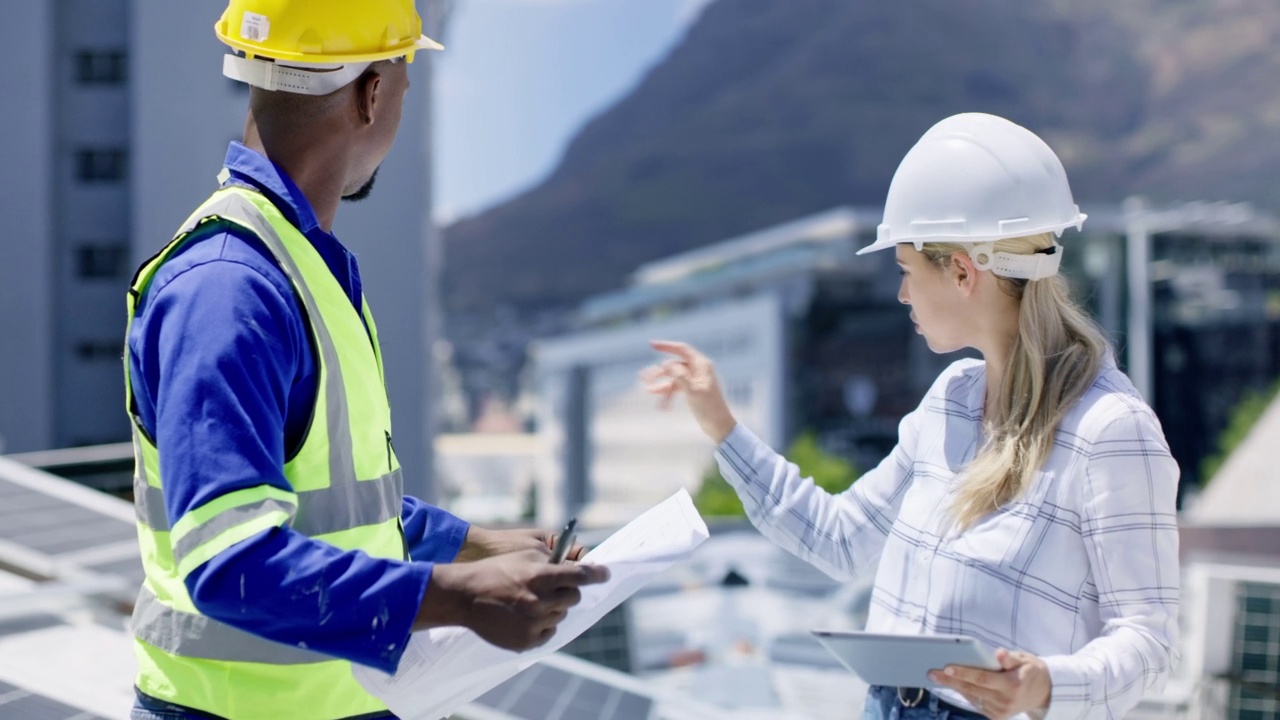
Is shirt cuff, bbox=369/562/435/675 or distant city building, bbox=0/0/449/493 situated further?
distant city building, bbox=0/0/449/493

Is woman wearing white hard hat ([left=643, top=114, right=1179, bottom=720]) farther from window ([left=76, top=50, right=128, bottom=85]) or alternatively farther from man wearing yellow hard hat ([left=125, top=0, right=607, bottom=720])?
window ([left=76, top=50, right=128, bottom=85])

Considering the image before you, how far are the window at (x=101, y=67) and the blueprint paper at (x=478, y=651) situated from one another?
38608 millimetres

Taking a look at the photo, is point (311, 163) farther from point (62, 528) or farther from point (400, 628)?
point (62, 528)

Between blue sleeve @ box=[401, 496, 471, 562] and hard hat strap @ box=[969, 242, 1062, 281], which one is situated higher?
hard hat strap @ box=[969, 242, 1062, 281]

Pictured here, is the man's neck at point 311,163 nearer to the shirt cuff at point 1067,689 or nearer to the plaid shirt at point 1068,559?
the plaid shirt at point 1068,559

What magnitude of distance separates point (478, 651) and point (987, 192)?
1165 millimetres

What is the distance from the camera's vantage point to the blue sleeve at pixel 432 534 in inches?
→ 82.2

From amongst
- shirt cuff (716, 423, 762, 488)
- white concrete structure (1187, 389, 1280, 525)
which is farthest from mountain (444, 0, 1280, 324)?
shirt cuff (716, 423, 762, 488)

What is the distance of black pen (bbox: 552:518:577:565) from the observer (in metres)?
1.57

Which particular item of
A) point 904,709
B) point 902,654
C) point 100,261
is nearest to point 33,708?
point 904,709

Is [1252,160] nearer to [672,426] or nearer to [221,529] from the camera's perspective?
[672,426]

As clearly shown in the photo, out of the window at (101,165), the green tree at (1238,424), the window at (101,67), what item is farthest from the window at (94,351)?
the green tree at (1238,424)

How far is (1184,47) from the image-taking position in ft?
434

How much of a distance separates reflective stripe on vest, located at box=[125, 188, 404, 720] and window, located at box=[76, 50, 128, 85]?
1512 inches
